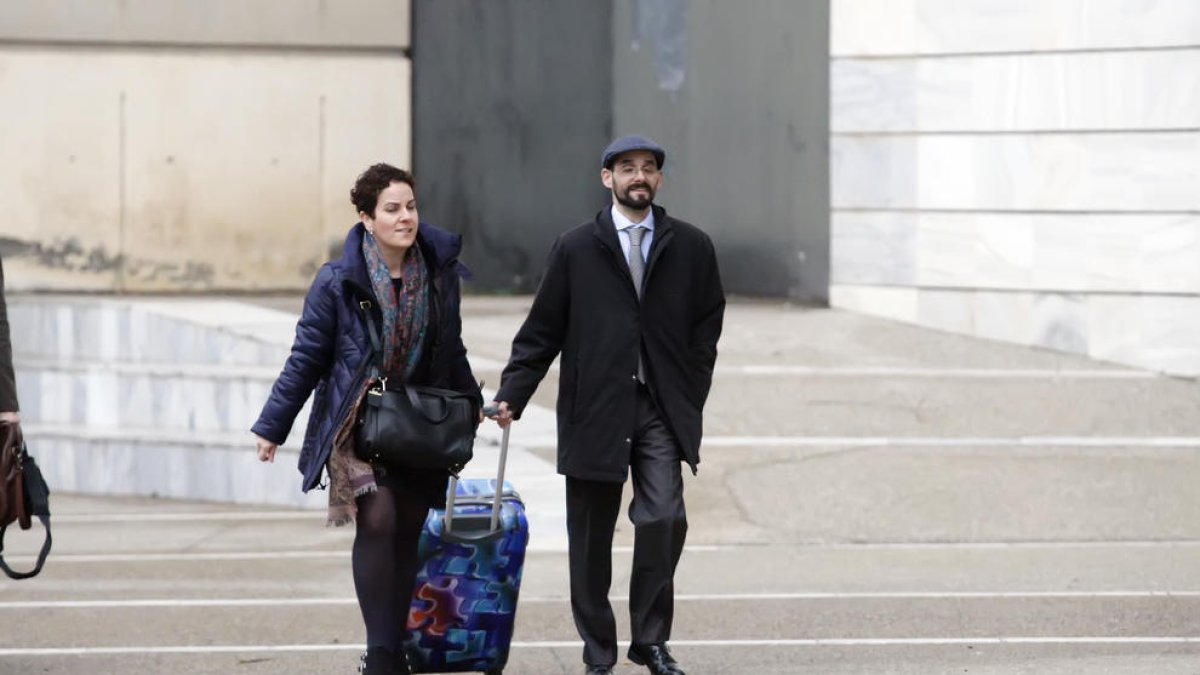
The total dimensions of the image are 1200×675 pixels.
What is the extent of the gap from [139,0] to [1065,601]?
13.1 m

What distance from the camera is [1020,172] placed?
52.2 ft

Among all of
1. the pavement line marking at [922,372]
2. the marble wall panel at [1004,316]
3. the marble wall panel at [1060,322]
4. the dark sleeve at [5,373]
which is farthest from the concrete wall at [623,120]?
A: the dark sleeve at [5,373]

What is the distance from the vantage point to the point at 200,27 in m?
20.0

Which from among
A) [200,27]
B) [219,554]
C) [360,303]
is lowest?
[219,554]

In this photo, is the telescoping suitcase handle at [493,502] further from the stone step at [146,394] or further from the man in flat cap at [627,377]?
the stone step at [146,394]

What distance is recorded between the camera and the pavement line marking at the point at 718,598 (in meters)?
9.36

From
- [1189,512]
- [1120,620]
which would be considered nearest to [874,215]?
[1189,512]

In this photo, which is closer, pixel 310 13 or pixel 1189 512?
pixel 1189 512

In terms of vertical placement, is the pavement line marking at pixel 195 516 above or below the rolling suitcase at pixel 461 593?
below

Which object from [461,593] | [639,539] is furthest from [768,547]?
[461,593]

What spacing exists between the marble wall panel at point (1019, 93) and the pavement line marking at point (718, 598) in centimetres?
647

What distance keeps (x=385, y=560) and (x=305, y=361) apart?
2.23 feet

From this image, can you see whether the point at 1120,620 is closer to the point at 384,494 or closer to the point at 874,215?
the point at 384,494

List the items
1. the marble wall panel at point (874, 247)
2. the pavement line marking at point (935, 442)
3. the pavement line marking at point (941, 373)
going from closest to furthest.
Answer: the pavement line marking at point (935, 442), the pavement line marking at point (941, 373), the marble wall panel at point (874, 247)
